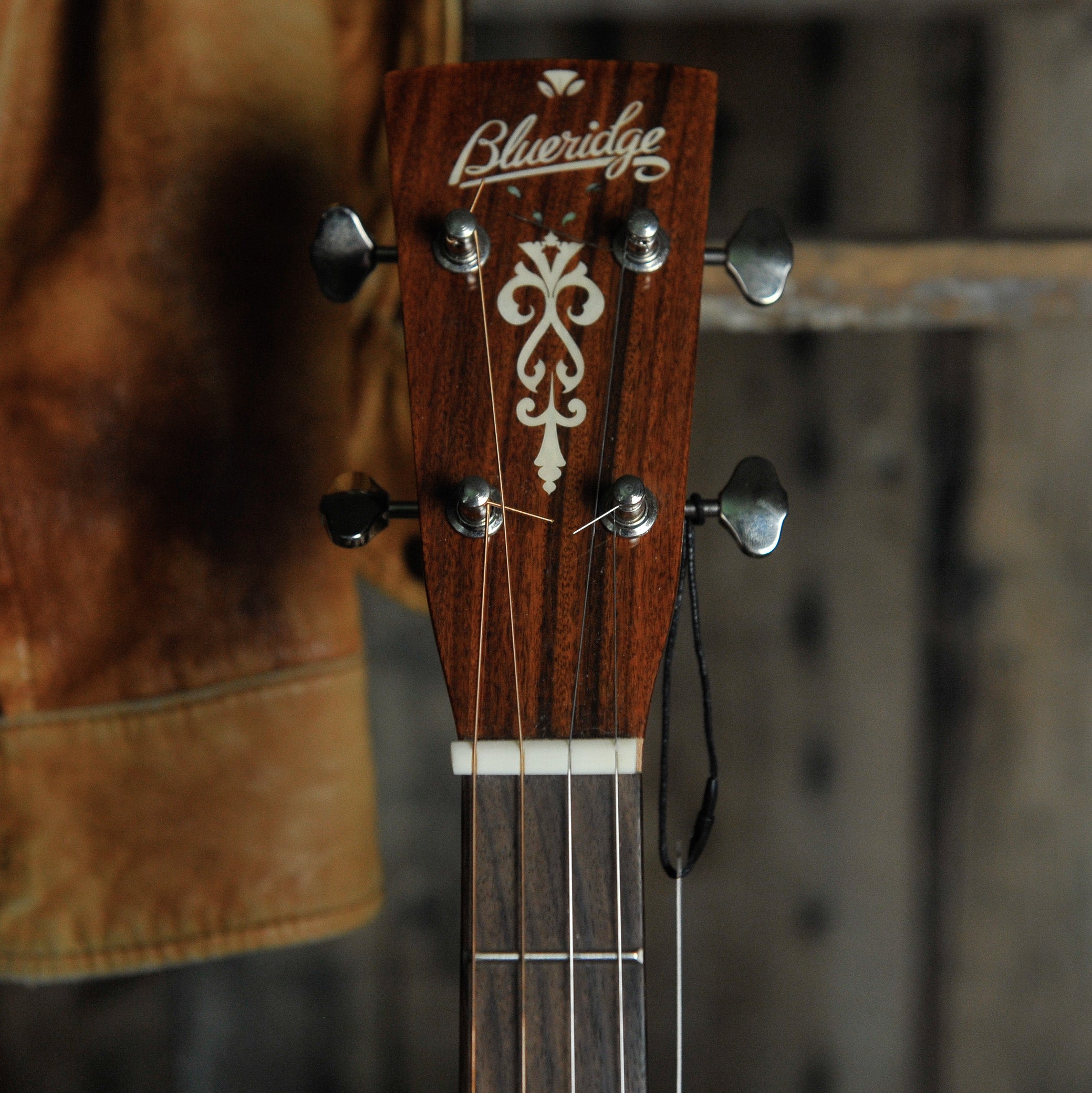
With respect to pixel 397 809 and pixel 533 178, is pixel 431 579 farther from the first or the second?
pixel 397 809

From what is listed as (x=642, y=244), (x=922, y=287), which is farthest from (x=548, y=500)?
(x=922, y=287)

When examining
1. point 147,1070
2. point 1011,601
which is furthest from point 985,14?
point 147,1070

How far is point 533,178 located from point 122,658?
400 mm

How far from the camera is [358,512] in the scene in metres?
0.50

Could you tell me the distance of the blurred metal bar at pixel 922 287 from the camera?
70 centimetres

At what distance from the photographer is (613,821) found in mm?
509

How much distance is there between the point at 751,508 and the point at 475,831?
0.22 meters

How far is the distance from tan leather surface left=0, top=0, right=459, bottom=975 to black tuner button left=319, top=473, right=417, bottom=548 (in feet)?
0.49

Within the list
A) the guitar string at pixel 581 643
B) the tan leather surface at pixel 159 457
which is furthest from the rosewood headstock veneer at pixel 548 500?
the tan leather surface at pixel 159 457

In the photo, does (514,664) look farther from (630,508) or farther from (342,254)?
(342,254)

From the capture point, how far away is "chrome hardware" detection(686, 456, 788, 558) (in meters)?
0.51

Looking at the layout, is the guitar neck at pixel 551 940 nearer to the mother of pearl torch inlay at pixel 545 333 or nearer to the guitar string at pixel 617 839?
the guitar string at pixel 617 839

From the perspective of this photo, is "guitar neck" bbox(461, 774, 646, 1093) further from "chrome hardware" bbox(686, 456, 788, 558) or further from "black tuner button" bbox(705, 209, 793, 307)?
"black tuner button" bbox(705, 209, 793, 307)

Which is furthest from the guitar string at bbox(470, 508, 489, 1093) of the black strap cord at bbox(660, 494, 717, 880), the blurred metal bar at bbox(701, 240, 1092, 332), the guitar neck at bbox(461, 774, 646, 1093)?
the blurred metal bar at bbox(701, 240, 1092, 332)
